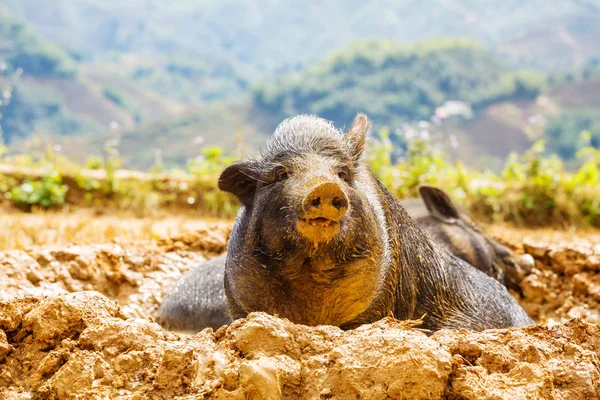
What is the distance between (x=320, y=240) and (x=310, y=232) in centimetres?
9

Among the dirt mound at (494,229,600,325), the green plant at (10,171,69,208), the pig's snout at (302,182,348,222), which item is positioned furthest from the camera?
the green plant at (10,171,69,208)

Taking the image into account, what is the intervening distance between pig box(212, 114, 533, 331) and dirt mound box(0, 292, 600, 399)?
0.58 m

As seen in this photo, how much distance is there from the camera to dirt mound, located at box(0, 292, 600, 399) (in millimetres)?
2605

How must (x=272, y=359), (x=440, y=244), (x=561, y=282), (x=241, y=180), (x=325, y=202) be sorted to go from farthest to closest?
(x=561, y=282), (x=440, y=244), (x=241, y=180), (x=325, y=202), (x=272, y=359)

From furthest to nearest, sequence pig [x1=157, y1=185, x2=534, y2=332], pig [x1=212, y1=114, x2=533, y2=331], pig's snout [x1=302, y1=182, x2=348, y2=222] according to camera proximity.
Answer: pig [x1=157, y1=185, x2=534, y2=332] → pig [x1=212, y1=114, x2=533, y2=331] → pig's snout [x1=302, y1=182, x2=348, y2=222]

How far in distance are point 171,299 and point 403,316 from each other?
2313 mm

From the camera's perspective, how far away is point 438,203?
659 cm

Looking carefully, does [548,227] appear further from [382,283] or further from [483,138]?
[483,138]

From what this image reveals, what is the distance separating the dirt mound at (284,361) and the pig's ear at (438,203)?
3.55m

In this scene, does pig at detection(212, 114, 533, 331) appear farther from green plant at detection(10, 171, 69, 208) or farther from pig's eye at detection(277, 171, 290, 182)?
green plant at detection(10, 171, 69, 208)

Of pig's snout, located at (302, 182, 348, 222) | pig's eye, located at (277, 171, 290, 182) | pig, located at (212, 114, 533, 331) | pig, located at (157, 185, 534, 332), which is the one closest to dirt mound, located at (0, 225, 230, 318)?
pig, located at (157, 185, 534, 332)

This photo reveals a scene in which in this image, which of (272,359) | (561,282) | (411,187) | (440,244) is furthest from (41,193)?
(272,359)

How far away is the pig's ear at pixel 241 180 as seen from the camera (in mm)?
3885

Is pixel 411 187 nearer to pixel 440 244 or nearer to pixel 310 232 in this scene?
pixel 440 244
